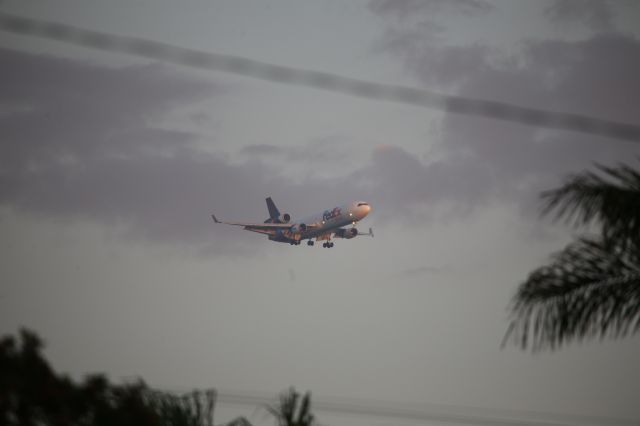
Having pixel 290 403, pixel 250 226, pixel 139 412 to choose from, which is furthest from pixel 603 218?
pixel 250 226

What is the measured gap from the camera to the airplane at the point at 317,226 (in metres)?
116

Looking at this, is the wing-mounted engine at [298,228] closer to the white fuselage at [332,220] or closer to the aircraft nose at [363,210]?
the white fuselage at [332,220]

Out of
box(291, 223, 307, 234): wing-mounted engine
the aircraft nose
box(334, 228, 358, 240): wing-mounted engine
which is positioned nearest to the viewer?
the aircraft nose

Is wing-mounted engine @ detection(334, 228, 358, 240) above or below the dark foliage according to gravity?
above

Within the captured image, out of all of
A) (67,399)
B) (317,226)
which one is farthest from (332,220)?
(67,399)

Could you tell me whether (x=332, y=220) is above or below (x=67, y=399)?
above

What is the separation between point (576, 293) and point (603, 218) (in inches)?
36.0

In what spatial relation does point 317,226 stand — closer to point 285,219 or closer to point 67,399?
point 285,219

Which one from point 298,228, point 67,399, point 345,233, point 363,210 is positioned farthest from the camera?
point 345,233

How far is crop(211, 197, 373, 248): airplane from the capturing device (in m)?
116

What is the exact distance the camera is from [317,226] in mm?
121875

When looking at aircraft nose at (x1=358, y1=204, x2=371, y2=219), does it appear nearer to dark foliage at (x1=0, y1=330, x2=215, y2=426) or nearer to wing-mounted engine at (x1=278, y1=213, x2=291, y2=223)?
wing-mounted engine at (x1=278, y1=213, x2=291, y2=223)

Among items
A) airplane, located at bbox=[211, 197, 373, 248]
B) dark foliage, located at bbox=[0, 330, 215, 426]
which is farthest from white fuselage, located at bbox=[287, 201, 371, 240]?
dark foliage, located at bbox=[0, 330, 215, 426]

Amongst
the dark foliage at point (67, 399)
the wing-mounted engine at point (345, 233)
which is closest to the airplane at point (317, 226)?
the wing-mounted engine at point (345, 233)
